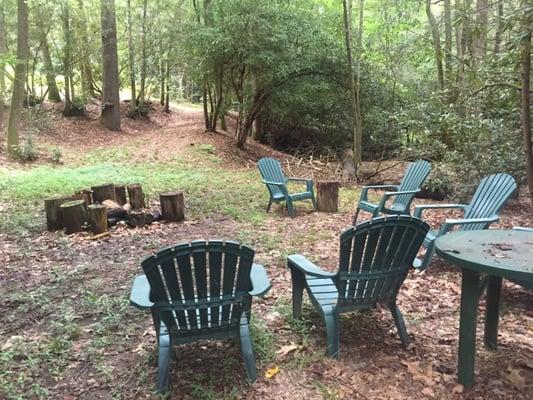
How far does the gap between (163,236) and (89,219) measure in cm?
103

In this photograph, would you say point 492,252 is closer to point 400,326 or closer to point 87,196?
point 400,326

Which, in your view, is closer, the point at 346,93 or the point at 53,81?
the point at 346,93

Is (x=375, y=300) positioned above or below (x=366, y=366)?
above

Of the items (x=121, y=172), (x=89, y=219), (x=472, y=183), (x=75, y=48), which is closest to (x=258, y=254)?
(x=89, y=219)

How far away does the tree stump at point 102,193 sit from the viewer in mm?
6445

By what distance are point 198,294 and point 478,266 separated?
142cm

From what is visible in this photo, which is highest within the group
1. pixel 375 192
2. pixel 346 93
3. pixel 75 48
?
pixel 75 48

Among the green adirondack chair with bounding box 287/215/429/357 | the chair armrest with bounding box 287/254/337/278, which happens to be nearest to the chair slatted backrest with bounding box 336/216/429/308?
the green adirondack chair with bounding box 287/215/429/357

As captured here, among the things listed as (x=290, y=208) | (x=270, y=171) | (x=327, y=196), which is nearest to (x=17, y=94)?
(x=270, y=171)

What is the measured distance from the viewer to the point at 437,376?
101 inches

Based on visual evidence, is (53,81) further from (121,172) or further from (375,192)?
(375,192)

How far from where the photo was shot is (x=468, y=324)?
237 centimetres

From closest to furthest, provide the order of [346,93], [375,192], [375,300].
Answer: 1. [375,300]
2. [375,192]
3. [346,93]

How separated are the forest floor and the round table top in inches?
28.5
